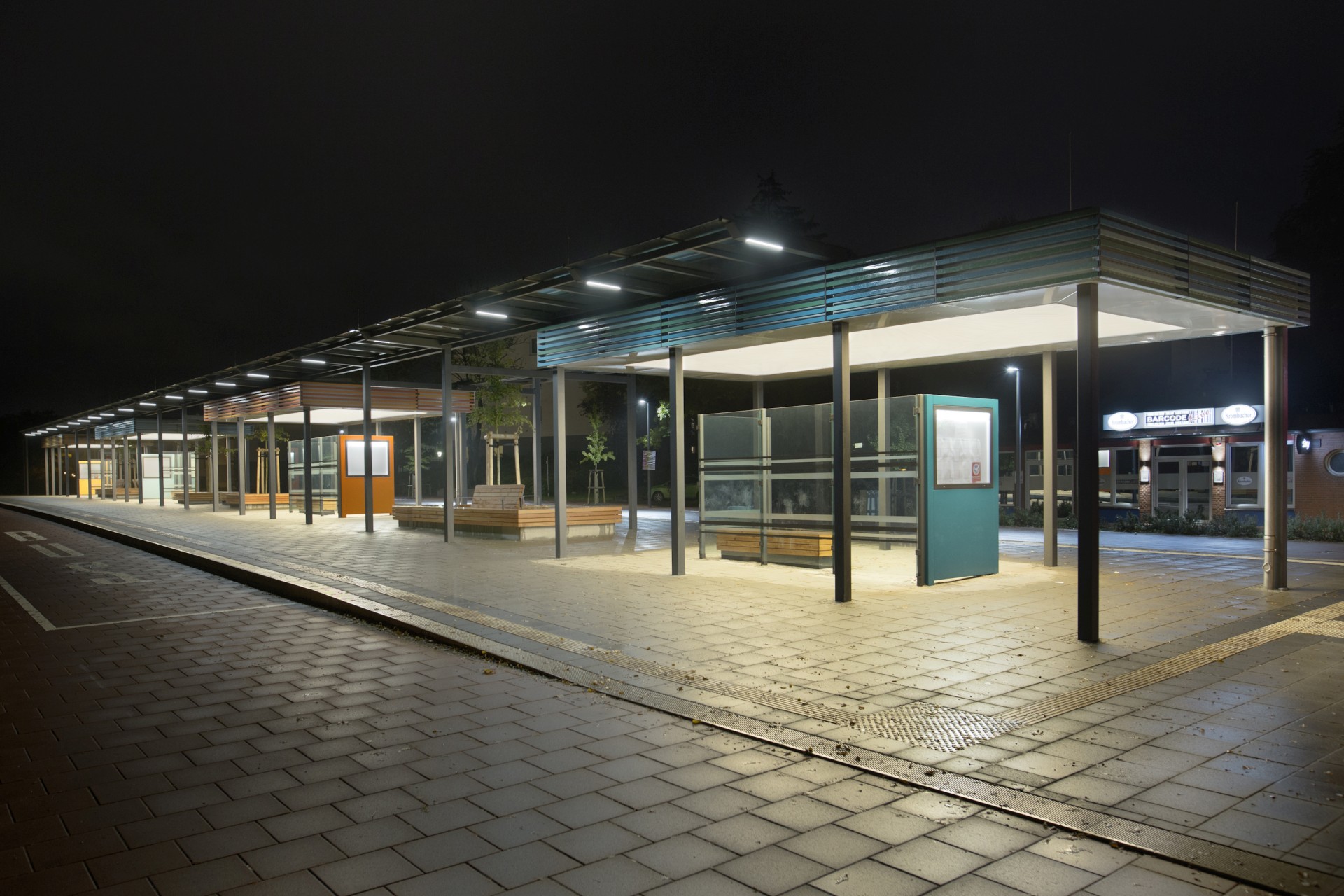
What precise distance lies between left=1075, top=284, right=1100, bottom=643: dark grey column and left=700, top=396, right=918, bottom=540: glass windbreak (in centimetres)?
347

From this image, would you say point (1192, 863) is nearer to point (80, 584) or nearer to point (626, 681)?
point (626, 681)

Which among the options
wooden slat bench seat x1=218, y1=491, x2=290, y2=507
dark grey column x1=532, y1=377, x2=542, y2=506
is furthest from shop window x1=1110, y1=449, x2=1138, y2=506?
wooden slat bench seat x1=218, y1=491, x2=290, y2=507

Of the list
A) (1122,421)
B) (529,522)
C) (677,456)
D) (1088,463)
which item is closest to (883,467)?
(677,456)

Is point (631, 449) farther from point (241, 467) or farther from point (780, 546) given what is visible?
point (241, 467)

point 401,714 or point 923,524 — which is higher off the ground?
point 923,524

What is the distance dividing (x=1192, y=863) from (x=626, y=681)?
352 centimetres

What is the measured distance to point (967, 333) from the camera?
10688 mm

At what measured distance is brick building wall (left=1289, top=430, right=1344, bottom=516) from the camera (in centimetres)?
2192

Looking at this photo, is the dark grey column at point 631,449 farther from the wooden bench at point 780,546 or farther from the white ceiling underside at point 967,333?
the wooden bench at point 780,546

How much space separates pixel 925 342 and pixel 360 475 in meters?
20.0

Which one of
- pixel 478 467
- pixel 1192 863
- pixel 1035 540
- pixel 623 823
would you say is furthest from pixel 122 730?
pixel 478 467

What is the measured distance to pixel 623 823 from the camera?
377cm

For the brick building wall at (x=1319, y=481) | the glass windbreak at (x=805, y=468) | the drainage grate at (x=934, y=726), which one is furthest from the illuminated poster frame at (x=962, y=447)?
the brick building wall at (x=1319, y=481)

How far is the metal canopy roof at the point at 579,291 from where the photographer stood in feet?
30.7
